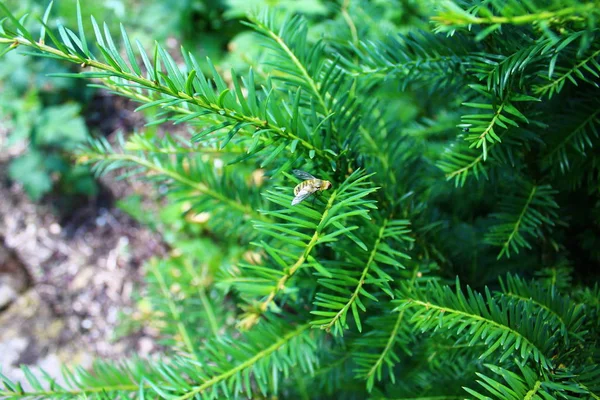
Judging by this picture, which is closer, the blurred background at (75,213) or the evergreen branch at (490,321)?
the evergreen branch at (490,321)

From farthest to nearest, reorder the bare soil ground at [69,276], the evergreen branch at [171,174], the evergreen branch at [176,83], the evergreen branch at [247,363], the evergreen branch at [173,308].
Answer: the bare soil ground at [69,276] < the evergreen branch at [173,308] < the evergreen branch at [171,174] < the evergreen branch at [247,363] < the evergreen branch at [176,83]

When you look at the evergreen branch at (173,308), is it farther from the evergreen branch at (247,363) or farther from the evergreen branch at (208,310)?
the evergreen branch at (247,363)

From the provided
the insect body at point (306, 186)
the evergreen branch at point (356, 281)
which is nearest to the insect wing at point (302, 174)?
the insect body at point (306, 186)

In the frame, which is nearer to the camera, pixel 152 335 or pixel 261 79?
pixel 261 79

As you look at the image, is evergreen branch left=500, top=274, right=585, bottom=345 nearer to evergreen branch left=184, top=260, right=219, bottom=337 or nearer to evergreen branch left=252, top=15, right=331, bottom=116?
evergreen branch left=252, top=15, right=331, bottom=116

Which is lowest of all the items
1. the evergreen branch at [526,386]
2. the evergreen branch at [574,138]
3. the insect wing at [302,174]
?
the evergreen branch at [526,386]

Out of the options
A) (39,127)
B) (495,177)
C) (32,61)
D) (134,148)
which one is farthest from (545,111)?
(32,61)

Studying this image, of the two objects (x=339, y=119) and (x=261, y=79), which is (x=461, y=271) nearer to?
(x=339, y=119)
